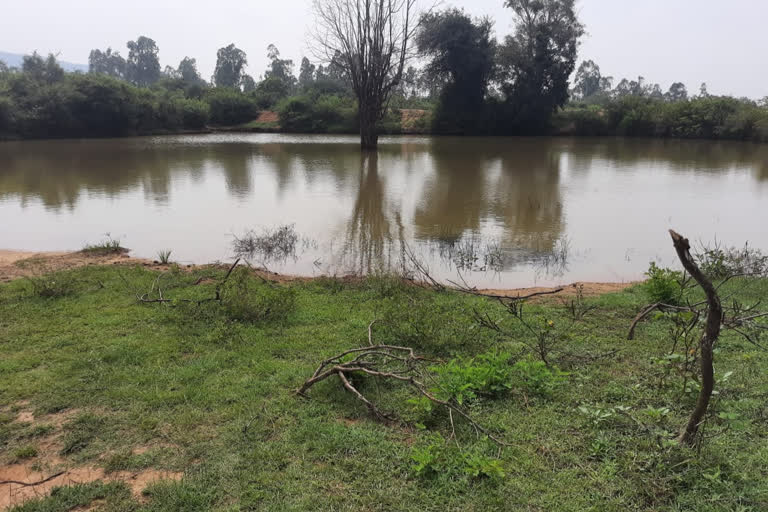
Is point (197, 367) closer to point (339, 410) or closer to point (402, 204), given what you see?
point (339, 410)

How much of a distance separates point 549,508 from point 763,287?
5.50 metres

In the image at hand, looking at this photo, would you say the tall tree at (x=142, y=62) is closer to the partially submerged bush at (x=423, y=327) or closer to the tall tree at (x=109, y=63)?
the tall tree at (x=109, y=63)

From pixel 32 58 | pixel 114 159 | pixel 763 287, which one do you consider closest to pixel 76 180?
pixel 114 159

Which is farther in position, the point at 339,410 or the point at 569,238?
the point at 569,238

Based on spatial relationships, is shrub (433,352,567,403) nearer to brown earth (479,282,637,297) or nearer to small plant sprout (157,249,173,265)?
brown earth (479,282,637,297)

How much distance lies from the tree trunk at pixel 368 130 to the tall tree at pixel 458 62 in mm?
11864

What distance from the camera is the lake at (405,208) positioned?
861 centimetres

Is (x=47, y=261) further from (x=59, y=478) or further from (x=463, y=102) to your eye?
(x=463, y=102)

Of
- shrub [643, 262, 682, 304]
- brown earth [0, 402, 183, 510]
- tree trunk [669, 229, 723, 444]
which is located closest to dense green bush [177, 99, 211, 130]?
shrub [643, 262, 682, 304]

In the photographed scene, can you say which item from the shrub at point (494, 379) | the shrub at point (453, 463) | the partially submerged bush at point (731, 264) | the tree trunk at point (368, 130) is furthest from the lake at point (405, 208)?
the shrub at point (453, 463)

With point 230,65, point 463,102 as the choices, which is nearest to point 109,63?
point 230,65

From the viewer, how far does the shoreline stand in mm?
6590

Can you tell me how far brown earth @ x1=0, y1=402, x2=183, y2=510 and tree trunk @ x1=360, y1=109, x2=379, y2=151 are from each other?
2367 cm

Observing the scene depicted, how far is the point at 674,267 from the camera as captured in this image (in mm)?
8125
